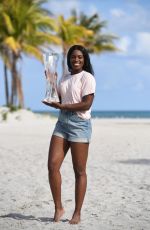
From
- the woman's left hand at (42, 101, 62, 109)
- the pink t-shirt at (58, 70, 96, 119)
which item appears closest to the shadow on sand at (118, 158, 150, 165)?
the pink t-shirt at (58, 70, 96, 119)

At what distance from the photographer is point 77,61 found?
17.0 ft

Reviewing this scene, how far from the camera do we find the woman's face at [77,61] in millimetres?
5176

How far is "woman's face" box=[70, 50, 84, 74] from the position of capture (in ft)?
17.0

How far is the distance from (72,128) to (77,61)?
25.3 inches

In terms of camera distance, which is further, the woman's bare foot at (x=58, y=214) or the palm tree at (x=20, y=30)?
the palm tree at (x=20, y=30)

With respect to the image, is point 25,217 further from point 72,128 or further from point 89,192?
point 89,192

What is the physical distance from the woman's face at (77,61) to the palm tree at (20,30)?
85.5 ft

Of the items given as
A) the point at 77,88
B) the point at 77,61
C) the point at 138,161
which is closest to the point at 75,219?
the point at 77,88

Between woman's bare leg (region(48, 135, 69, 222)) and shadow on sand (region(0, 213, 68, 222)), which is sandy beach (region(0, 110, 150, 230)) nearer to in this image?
shadow on sand (region(0, 213, 68, 222))

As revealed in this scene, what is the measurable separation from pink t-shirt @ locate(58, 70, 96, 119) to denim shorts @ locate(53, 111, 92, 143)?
0.20ft

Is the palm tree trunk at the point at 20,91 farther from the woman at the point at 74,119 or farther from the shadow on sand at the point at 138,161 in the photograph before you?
the woman at the point at 74,119

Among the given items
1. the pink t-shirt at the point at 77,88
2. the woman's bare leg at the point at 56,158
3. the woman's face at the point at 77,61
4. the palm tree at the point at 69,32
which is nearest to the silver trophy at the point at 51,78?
the pink t-shirt at the point at 77,88

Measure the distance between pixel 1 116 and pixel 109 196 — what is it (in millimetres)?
20203

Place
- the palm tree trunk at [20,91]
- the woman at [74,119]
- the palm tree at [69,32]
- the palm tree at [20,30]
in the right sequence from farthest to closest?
the palm tree at [69,32], the palm tree trunk at [20,91], the palm tree at [20,30], the woman at [74,119]
